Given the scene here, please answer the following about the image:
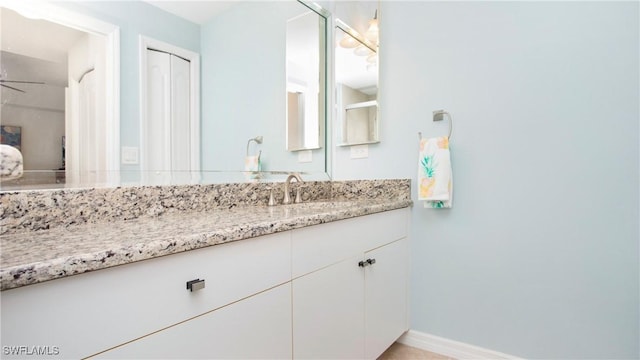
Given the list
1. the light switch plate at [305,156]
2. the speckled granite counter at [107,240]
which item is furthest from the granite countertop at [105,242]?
the light switch plate at [305,156]

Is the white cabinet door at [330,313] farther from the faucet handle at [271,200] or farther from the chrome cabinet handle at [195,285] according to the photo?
the faucet handle at [271,200]

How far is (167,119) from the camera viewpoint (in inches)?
47.6

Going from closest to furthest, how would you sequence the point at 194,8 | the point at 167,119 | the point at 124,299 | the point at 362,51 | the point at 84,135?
the point at 124,299 → the point at 84,135 → the point at 167,119 → the point at 194,8 → the point at 362,51

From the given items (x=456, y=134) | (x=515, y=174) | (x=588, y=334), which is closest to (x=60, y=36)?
(x=456, y=134)

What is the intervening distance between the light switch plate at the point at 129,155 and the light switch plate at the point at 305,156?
1.02 meters

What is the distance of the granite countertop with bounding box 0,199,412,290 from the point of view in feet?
1.68

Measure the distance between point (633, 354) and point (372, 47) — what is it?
1.92 metres

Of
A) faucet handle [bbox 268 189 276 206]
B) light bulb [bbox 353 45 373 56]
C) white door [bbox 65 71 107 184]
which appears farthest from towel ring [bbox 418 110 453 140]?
white door [bbox 65 71 107 184]

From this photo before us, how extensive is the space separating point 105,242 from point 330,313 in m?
0.80

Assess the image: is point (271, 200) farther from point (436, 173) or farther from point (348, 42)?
point (348, 42)

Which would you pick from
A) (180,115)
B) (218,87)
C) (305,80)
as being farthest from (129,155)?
(305,80)

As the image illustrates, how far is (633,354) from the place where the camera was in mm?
1329

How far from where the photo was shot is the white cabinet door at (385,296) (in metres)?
1.44

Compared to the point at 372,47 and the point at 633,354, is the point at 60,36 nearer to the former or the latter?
the point at 372,47
